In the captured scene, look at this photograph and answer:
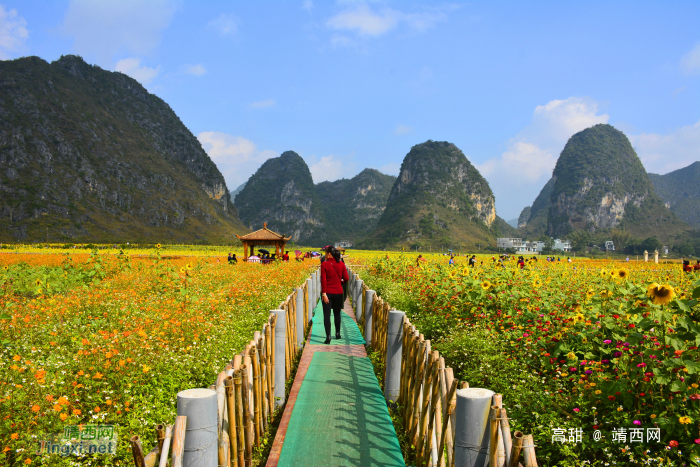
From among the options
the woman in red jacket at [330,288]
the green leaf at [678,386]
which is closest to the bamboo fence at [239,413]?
the woman in red jacket at [330,288]

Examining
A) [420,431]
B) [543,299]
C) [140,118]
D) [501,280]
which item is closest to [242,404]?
[420,431]

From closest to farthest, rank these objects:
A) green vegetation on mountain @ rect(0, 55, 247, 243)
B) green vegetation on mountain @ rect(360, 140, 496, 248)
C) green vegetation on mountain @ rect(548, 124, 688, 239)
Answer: green vegetation on mountain @ rect(0, 55, 247, 243)
green vegetation on mountain @ rect(360, 140, 496, 248)
green vegetation on mountain @ rect(548, 124, 688, 239)

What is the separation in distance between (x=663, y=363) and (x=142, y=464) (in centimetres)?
325

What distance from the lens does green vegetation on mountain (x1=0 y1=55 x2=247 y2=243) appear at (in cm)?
7369

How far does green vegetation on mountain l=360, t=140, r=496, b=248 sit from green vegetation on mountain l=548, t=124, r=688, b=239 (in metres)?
25.3

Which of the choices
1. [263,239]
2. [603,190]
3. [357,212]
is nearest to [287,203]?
[357,212]

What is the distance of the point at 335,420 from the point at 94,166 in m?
104

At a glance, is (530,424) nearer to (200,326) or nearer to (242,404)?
(242,404)

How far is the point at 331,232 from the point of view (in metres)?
174

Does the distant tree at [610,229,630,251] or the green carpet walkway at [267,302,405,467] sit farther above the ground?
the distant tree at [610,229,630,251]

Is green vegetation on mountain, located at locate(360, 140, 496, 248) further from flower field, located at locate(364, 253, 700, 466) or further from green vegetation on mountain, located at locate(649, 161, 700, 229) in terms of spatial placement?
flower field, located at locate(364, 253, 700, 466)

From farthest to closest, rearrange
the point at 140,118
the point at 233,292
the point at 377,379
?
the point at 140,118, the point at 233,292, the point at 377,379

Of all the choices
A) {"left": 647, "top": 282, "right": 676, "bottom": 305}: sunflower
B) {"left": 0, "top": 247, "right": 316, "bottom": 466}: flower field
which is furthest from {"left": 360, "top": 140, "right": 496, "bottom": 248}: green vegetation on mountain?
{"left": 647, "top": 282, "right": 676, "bottom": 305}: sunflower

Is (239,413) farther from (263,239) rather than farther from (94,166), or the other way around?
(94,166)
